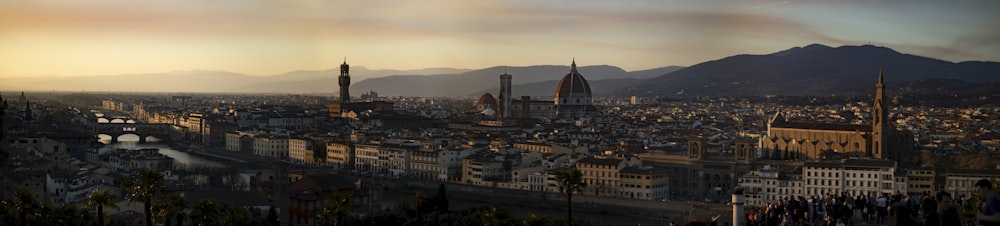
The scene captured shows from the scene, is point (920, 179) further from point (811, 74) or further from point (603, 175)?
point (811, 74)

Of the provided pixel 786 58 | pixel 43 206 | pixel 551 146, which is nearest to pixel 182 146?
pixel 551 146

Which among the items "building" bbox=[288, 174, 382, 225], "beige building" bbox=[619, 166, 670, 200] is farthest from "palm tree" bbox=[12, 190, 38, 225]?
"beige building" bbox=[619, 166, 670, 200]

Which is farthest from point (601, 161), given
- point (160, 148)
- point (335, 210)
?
point (160, 148)

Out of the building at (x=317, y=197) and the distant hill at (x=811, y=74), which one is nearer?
the building at (x=317, y=197)

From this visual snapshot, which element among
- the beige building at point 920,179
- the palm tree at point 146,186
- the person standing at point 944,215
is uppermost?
the person standing at point 944,215

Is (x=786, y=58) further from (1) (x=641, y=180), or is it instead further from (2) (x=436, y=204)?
(2) (x=436, y=204)

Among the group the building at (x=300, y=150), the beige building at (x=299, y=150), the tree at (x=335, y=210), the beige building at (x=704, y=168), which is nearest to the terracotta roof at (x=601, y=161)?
the beige building at (x=704, y=168)

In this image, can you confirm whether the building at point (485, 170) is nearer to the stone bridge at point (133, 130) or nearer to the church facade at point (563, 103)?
the stone bridge at point (133, 130)
